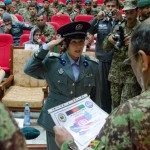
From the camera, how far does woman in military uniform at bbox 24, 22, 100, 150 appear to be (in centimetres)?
213

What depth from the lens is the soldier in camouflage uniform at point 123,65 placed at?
304 centimetres

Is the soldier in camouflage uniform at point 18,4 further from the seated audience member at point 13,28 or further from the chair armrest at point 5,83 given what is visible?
the chair armrest at point 5,83

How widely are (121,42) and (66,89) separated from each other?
3.43 feet

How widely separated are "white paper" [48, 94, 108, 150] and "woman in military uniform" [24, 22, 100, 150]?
41cm

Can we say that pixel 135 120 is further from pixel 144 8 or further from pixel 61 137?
pixel 144 8

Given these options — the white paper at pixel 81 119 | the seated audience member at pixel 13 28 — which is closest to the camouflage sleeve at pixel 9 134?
the white paper at pixel 81 119

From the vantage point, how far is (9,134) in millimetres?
644

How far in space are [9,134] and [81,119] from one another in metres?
0.94

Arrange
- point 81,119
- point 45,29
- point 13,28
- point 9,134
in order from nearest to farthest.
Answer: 1. point 9,134
2. point 81,119
3. point 45,29
4. point 13,28

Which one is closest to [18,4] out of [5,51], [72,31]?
[5,51]

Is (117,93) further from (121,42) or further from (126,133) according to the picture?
(126,133)

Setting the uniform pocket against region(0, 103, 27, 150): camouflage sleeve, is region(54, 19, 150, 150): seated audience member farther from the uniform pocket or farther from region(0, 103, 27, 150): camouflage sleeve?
the uniform pocket

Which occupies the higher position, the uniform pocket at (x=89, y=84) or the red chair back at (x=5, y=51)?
the uniform pocket at (x=89, y=84)

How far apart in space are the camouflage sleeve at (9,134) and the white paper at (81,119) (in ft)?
2.69
